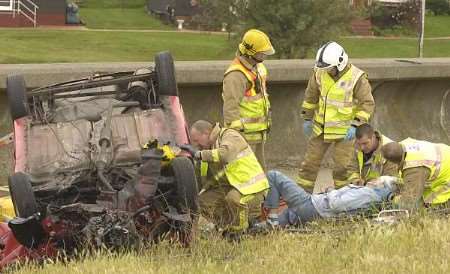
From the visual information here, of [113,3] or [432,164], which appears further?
[113,3]

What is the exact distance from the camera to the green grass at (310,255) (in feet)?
16.4

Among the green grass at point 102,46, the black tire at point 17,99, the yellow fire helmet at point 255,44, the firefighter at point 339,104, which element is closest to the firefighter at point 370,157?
the firefighter at point 339,104

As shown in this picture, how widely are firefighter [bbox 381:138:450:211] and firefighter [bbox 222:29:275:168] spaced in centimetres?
150

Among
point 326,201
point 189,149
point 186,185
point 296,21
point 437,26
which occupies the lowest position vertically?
point 437,26

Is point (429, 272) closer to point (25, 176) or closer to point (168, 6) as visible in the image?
point (25, 176)

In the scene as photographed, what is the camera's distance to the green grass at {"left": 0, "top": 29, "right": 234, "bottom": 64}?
28.7 m

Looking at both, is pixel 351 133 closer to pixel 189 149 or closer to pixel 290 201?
pixel 290 201

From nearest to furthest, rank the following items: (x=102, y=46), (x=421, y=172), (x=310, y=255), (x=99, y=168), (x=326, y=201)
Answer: (x=310, y=255) → (x=99, y=168) → (x=421, y=172) → (x=326, y=201) → (x=102, y=46)

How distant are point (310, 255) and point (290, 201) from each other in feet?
6.05

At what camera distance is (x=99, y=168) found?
6.22 m

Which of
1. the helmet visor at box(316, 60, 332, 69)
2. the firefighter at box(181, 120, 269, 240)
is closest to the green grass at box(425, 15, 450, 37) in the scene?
the helmet visor at box(316, 60, 332, 69)

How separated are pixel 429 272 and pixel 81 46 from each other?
29.4 meters

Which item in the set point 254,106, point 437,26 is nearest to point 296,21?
point 254,106

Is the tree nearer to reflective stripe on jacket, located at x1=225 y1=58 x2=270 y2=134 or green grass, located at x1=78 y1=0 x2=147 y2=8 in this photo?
reflective stripe on jacket, located at x1=225 y1=58 x2=270 y2=134
